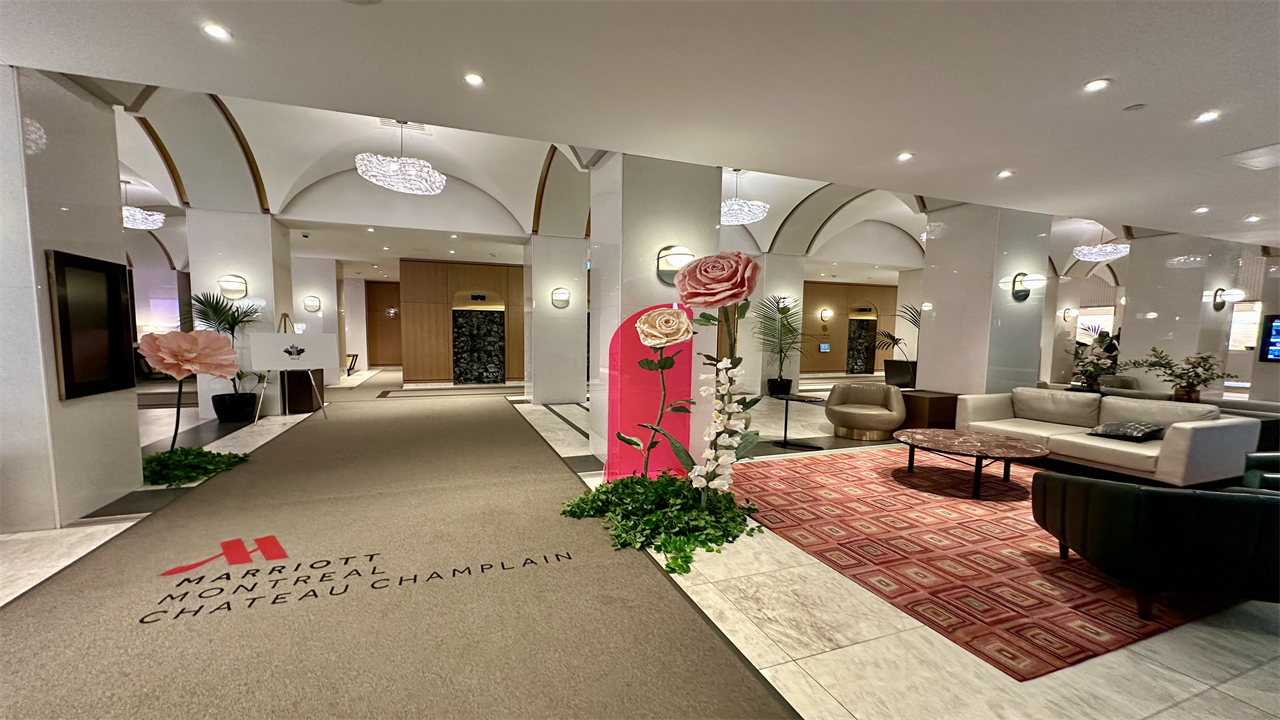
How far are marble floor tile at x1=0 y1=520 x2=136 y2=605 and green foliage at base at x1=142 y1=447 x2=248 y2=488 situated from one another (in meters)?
0.88

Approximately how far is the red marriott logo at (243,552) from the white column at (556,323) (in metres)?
5.75

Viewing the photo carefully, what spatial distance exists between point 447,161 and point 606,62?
21.9 ft

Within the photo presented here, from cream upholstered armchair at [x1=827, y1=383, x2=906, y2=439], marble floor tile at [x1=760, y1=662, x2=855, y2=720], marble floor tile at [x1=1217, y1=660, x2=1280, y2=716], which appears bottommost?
marble floor tile at [x1=1217, y1=660, x2=1280, y2=716]

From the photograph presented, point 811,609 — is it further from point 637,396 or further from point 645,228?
point 645,228

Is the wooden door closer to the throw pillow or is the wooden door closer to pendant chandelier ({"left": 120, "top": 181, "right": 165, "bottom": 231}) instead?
pendant chandelier ({"left": 120, "top": 181, "right": 165, "bottom": 231})

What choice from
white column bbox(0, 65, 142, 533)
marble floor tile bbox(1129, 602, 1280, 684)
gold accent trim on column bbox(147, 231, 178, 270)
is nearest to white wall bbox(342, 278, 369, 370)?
gold accent trim on column bbox(147, 231, 178, 270)

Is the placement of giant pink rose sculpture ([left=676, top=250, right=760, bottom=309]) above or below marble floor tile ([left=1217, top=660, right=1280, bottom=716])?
above

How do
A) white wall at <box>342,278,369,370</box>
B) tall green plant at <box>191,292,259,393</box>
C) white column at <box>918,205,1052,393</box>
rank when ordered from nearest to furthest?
1. white column at <box>918,205,1052,393</box>
2. tall green plant at <box>191,292,259,393</box>
3. white wall at <box>342,278,369,370</box>

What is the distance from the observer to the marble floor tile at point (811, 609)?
2.21 metres

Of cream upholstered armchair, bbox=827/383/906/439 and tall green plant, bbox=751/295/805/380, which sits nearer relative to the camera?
cream upholstered armchair, bbox=827/383/906/439

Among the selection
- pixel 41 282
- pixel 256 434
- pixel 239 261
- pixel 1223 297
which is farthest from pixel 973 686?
pixel 1223 297

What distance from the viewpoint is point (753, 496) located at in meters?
4.09

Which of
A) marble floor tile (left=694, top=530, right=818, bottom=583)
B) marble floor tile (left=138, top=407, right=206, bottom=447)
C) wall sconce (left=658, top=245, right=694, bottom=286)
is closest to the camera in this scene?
marble floor tile (left=694, top=530, right=818, bottom=583)

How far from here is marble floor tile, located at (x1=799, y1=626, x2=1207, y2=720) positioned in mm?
1793
